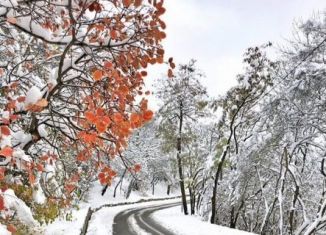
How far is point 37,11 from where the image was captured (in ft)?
10.9

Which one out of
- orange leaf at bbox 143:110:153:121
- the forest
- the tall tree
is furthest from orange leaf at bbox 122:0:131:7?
the tall tree

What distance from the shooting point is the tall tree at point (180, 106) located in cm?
3266

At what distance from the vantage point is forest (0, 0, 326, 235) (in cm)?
301

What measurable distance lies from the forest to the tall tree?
0.08 m

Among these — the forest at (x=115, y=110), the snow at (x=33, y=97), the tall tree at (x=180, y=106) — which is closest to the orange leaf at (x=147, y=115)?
the forest at (x=115, y=110)

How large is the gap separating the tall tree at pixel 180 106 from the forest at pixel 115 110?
3.3 inches

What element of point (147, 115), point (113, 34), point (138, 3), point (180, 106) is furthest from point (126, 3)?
point (180, 106)

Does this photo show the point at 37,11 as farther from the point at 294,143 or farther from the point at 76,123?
the point at 294,143

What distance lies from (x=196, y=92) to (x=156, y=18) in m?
29.7

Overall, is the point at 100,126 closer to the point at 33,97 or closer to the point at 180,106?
the point at 33,97

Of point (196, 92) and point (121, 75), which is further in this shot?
point (196, 92)

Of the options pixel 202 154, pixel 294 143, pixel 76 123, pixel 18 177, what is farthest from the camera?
pixel 202 154

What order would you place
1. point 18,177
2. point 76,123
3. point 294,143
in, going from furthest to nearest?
point 294,143
point 18,177
point 76,123

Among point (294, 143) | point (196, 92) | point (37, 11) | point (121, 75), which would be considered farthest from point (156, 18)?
point (196, 92)
